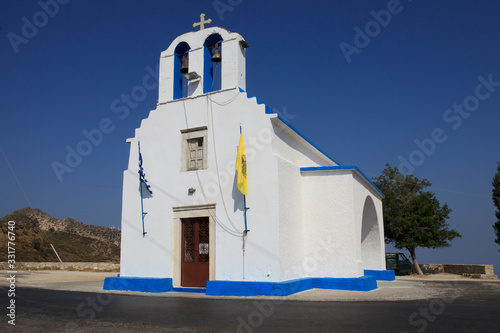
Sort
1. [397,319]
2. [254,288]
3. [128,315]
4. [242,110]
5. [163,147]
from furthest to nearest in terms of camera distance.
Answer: [163,147] → [242,110] → [254,288] → [128,315] → [397,319]

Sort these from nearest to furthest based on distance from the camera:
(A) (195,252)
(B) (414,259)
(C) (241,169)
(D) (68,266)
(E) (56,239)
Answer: (C) (241,169)
(A) (195,252)
(B) (414,259)
(D) (68,266)
(E) (56,239)

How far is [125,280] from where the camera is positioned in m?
12.0

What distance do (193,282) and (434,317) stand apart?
6922mm

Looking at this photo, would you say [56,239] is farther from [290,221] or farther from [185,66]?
[290,221]

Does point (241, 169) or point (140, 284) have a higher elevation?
point (241, 169)

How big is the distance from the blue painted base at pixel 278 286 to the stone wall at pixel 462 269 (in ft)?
39.3

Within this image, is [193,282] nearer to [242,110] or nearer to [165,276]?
[165,276]

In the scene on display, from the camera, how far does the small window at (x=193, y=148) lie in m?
12.2

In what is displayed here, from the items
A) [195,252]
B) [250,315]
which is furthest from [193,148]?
[250,315]

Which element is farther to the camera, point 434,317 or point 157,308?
point 157,308

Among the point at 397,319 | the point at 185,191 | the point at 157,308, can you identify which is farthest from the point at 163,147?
the point at 397,319

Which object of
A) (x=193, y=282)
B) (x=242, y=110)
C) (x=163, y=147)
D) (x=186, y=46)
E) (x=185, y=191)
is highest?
(x=186, y=46)

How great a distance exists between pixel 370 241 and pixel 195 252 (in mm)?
8644

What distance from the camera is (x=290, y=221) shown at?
11547mm
